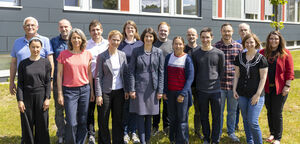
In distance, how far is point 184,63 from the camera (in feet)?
14.4

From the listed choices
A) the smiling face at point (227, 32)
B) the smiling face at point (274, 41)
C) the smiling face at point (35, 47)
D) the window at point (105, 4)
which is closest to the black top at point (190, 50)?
the smiling face at point (227, 32)

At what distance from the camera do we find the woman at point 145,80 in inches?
172

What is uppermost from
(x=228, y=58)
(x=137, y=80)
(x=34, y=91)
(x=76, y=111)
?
(x=228, y=58)

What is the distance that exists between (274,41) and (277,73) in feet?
1.72

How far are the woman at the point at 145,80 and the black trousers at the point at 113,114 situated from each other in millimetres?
195

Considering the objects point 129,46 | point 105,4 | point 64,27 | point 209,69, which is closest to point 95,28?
point 64,27

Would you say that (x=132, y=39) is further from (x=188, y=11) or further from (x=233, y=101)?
(x=188, y=11)

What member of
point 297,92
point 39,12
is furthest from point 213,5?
point 39,12

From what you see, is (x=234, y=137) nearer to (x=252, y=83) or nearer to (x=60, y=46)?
(x=252, y=83)

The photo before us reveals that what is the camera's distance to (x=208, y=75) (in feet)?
14.6

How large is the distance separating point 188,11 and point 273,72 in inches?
343

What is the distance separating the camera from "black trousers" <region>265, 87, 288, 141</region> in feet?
15.4

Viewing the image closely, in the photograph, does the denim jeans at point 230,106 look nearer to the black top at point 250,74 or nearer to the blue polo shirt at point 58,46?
the black top at point 250,74

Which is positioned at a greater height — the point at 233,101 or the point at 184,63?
the point at 184,63
